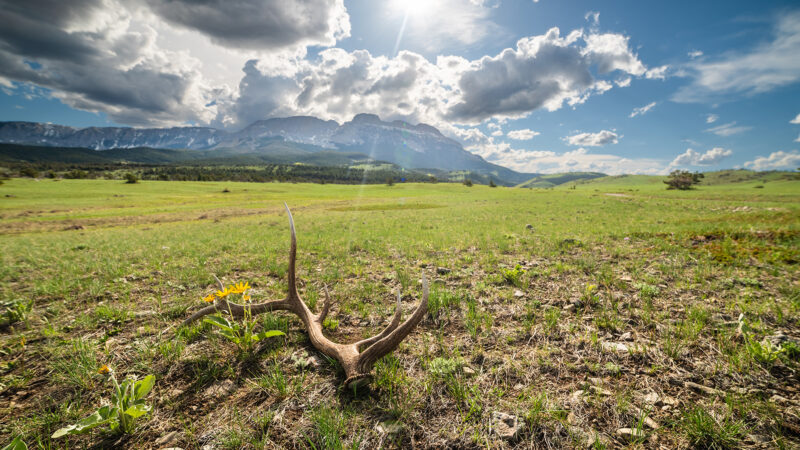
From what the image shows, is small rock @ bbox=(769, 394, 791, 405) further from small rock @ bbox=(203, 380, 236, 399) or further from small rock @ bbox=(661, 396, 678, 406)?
small rock @ bbox=(203, 380, 236, 399)

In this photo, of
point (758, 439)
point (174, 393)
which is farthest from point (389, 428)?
point (758, 439)

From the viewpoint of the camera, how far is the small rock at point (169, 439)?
242cm

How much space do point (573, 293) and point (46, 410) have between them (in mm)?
Result: 7626

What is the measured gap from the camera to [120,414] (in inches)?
93.0

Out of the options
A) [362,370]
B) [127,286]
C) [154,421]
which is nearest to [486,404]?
[362,370]

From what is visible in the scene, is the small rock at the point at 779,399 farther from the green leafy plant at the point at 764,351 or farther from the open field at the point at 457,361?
the green leafy plant at the point at 764,351

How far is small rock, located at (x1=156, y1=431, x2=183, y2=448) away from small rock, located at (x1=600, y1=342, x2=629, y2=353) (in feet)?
16.4

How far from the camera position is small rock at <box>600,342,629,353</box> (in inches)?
145

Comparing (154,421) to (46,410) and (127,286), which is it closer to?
(46,410)

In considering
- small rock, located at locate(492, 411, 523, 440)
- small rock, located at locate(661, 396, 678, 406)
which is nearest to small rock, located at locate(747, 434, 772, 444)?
small rock, located at locate(661, 396, 678, 406)

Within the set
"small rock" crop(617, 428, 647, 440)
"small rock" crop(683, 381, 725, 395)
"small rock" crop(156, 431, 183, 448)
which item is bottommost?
"small rock" crop(156, 431, 183, 448)

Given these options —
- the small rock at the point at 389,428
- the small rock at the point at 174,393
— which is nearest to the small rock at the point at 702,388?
the small rock at the point at 389,428

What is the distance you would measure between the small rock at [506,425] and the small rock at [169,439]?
9.53ft

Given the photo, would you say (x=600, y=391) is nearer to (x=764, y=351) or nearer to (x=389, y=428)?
(x=764, y=351)
